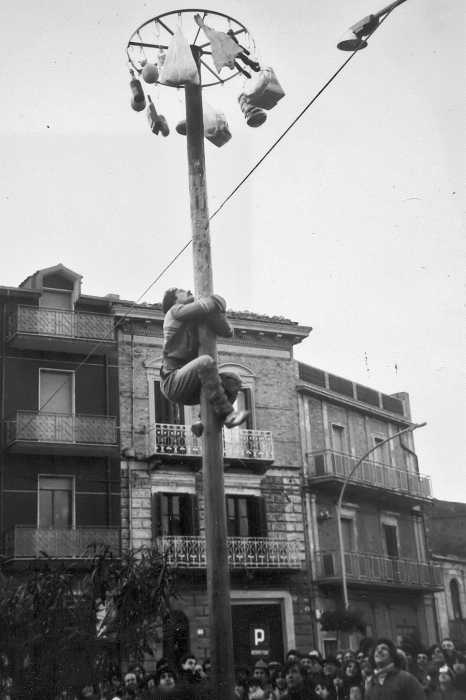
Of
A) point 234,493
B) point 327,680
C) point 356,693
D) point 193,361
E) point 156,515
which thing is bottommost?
point 356,693

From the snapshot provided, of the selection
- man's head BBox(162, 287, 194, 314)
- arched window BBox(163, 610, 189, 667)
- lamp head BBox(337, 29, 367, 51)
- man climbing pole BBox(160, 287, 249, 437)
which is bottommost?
arched window BBox(163, 610, 189, 667)

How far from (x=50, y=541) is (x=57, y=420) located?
9.36ft

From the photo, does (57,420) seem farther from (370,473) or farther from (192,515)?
(370,473)

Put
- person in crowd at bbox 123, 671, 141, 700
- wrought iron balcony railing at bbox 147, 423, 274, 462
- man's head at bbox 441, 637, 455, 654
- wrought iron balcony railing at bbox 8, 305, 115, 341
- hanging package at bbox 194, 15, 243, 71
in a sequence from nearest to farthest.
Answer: hanging package at bbox 194, 15, 243, 71, person in crowd at bbox 123, 671, 141, 700, man's head at bbox 441, 637, 455, 654, wrought iron balcony railing at bbox 8, 305, 115, 341, wrought iron balcony railing at bbox 147, 423, 274, 462

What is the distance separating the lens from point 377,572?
27.0 m

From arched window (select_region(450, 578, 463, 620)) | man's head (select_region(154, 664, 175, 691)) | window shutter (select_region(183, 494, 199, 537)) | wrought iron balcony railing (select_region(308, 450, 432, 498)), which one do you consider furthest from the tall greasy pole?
arched window (select_region(450, 578, 463, 620))

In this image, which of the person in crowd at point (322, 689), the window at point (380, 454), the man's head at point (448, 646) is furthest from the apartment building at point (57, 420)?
the man's head at point (448, 646)

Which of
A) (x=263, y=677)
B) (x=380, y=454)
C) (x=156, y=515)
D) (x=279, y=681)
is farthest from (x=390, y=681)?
(x=380, y=454)

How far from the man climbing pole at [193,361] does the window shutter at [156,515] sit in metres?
17.6

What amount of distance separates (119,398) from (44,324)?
256 centimetres

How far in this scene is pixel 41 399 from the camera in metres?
23.3

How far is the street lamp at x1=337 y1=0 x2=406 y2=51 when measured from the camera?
673 centimetres

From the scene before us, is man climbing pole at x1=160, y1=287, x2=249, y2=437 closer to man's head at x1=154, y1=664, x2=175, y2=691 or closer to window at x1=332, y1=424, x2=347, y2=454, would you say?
man's head at x1=154, y1=664, x2=175, y2=691

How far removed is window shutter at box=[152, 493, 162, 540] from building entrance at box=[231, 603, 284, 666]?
2608mm
